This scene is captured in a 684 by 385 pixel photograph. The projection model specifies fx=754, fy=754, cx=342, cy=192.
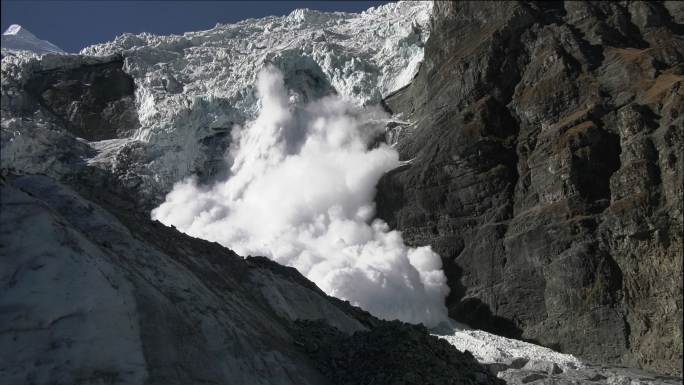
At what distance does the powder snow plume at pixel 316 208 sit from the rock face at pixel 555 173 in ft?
7.89

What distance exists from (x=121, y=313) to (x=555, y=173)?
4615 centimetres

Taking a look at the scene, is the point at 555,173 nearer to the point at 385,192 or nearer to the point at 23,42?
the point at 385,192

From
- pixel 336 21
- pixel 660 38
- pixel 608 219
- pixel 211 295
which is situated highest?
pixel 336 21

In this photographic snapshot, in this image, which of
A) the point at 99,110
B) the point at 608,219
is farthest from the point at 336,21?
the point at 608,219

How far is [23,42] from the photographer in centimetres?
11706

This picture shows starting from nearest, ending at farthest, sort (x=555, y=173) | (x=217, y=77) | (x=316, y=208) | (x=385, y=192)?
(x=555, y=173), (x=385, y=192), (x=316, y=208), (x=217, y=77)

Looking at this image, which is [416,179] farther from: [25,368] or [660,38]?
[25,368]

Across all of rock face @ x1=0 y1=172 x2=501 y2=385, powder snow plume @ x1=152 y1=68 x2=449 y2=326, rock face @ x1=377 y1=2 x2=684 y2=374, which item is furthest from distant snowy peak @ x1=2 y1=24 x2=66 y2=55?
rock face @ x1=0 y1=172 x2=501 y2=385

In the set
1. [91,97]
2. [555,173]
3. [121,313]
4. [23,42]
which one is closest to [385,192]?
[555,173]

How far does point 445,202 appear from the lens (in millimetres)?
63500

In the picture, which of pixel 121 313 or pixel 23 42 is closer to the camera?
pixel 121 313

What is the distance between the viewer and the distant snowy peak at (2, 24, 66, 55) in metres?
114

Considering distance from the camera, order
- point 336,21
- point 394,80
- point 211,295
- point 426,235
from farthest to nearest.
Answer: point 336,21 < point 394,80 < point 426,235 < point 211,295

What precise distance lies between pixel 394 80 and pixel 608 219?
119ft
